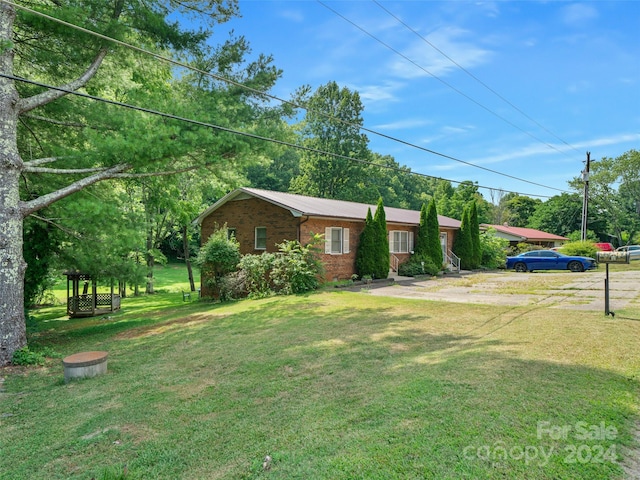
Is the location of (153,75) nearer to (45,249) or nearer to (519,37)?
(45,249)

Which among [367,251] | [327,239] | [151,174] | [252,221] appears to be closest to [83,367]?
[151,174]

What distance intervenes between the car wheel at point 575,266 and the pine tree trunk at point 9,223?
85.3 feet

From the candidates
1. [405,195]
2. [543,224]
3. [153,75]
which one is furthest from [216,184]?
[543,224]

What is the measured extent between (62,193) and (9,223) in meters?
1.22

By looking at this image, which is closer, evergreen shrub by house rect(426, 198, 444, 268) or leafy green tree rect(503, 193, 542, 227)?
evergreen shrub by house rect(426, 198, 444, 268)

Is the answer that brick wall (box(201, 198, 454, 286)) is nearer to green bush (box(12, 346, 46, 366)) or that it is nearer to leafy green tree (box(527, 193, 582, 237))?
green bush (box(12, 346, 46, 366))

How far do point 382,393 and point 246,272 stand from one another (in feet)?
38.3

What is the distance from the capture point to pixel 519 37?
10531mm

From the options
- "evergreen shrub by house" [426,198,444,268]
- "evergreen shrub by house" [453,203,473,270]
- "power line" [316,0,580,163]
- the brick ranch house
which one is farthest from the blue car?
the brick ranch house

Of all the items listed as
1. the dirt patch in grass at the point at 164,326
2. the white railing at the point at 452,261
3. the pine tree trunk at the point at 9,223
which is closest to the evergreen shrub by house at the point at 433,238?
the white railing at the point at 452,261

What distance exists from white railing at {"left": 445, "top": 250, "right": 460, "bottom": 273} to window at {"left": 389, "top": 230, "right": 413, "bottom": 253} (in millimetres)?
→ 3659

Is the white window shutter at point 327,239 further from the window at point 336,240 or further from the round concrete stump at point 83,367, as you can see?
the round concrete stump at point 83,367

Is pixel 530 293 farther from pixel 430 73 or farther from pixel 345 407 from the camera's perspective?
pixel 345 407

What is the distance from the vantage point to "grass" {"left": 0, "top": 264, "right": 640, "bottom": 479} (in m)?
3.02
